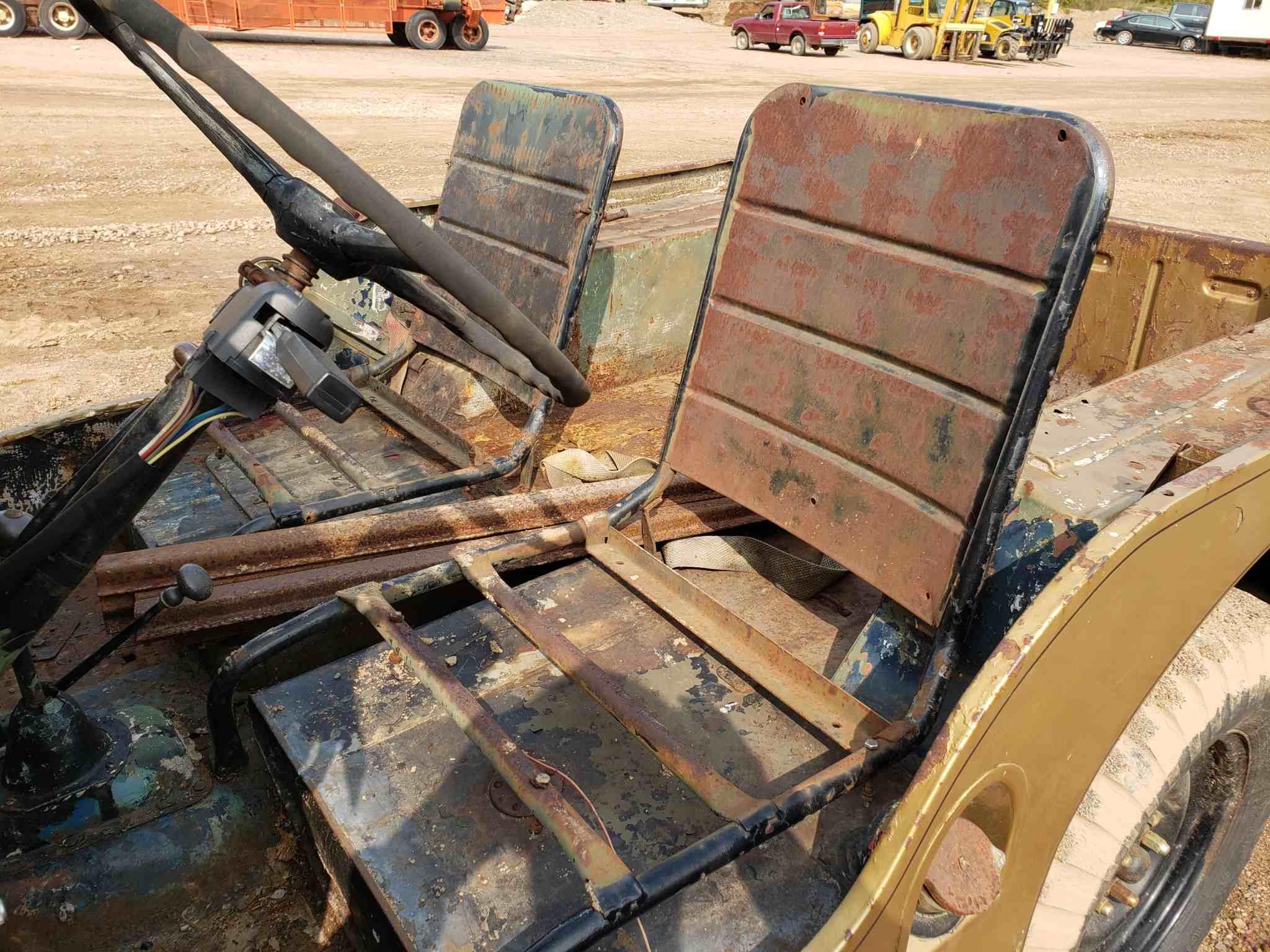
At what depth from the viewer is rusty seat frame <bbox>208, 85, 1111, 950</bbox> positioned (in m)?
1.38

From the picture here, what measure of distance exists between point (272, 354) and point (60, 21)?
1828 cm

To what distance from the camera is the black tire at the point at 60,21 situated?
15.1 metres

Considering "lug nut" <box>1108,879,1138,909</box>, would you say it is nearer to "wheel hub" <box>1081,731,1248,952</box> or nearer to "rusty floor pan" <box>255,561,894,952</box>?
"wheel hub" <box>1081,731,1248,952</box>

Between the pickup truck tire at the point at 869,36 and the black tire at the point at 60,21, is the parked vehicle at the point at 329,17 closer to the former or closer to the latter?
the black tire at the point at 60,21

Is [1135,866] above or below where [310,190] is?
below

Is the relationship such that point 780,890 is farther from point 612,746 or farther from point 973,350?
point 973,350

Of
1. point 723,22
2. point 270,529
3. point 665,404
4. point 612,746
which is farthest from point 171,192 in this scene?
point 723,22

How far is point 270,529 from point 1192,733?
79.7 inches

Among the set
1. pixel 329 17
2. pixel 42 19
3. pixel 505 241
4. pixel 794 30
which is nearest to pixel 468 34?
pixel 329 17

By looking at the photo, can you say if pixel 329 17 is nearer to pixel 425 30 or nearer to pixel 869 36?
pixel 425 30

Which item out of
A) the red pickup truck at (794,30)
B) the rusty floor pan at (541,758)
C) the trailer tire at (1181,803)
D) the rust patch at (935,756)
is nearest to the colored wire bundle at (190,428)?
the rusty floor pan at (541,758)

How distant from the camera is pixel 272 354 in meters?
1.27

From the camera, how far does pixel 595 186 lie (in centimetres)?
290

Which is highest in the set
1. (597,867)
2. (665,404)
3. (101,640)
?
(597,867)
